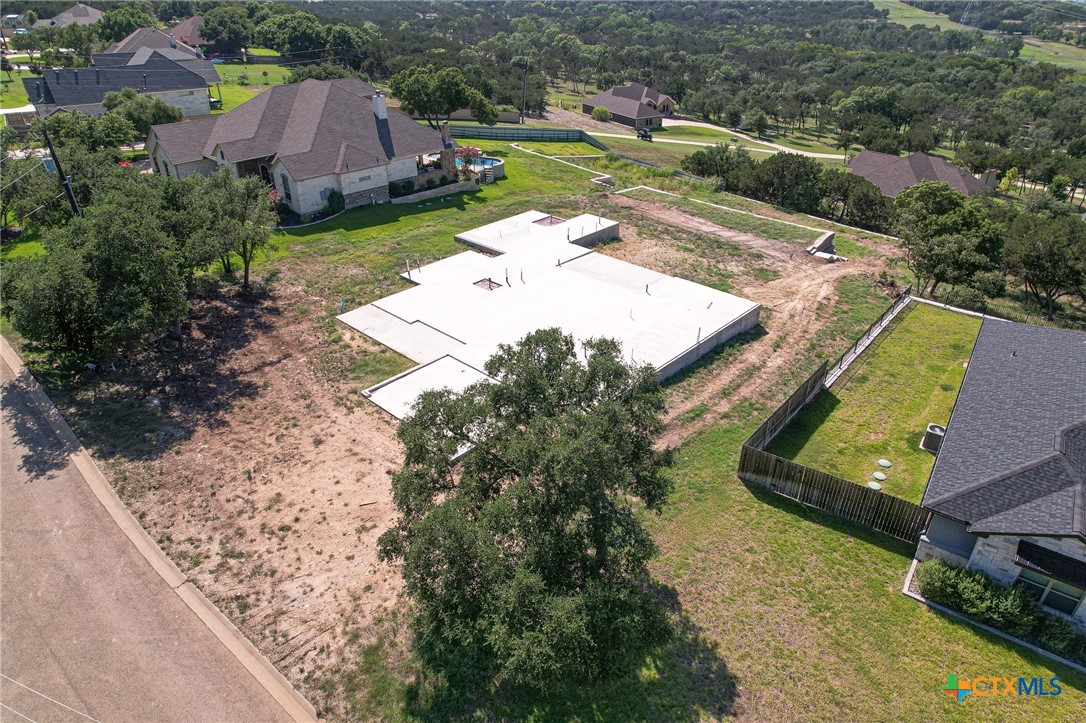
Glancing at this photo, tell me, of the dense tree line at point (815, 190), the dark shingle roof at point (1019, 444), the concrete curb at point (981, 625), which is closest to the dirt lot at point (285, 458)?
the dark shingle roof at point (1019, 444)

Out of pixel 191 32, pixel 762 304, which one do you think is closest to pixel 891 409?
pixel 762 304

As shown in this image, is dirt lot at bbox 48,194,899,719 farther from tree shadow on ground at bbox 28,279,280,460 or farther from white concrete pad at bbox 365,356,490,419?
white concrete pad at bbox 365,356,490,419

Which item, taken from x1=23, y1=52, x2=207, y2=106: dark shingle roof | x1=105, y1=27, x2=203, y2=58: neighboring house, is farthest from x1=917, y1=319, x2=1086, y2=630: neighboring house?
x1=105, y1=27, x2=203, y2=58: neighboring house

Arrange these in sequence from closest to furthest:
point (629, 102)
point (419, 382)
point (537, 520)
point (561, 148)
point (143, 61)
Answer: point (537, 520) → point (419, 382) → point (561, 148) → point (143, 61) → point (629, 102)

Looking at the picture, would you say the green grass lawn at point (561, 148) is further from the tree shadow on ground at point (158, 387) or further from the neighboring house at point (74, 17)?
the neighboring house at point (74, 17)

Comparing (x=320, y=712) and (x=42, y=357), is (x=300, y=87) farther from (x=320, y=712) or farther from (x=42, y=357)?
(x=320, y=712)

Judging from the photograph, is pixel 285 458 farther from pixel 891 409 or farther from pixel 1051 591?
pixel 891 409
